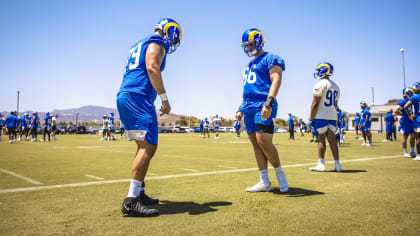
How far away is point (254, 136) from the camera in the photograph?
4.35m

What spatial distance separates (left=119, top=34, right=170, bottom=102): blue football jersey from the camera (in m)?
3.36

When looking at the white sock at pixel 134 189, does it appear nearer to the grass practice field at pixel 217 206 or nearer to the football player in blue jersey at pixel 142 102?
the football player in blue jersey at pixel 142 102

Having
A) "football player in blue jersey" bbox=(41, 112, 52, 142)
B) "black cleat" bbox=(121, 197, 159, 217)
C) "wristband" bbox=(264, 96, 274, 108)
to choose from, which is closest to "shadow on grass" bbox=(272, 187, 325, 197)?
"wristband" bbox=(264, 96, 274, 108)

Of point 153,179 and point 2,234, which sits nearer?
point 2,234

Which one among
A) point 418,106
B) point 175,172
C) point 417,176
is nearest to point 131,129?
point 175,172

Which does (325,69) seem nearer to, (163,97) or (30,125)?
(163,97)

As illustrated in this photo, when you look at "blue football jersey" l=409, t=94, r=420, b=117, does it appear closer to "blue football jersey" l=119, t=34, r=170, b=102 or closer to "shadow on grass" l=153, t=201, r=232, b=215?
"shadow on grass" l=153, t=201, r=232, b=215

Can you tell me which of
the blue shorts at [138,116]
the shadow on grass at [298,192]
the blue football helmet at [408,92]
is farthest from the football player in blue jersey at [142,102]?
the blue football helmet at [408,92]

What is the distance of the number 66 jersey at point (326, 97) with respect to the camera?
20.7 feet

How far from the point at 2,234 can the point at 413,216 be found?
3.71 m

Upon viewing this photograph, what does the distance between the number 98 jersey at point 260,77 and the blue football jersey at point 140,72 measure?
144cm

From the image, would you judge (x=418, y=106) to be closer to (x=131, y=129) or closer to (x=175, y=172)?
(x=175, y=172)

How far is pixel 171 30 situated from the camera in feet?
12.1

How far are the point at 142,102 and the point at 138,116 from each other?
164mm
